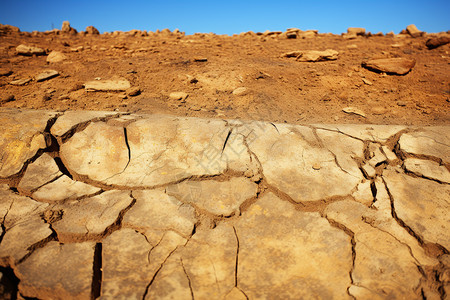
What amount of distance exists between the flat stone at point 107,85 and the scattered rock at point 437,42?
477cm

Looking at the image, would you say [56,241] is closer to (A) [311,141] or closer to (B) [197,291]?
(B) [197,291]

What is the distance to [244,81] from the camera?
3.04 m

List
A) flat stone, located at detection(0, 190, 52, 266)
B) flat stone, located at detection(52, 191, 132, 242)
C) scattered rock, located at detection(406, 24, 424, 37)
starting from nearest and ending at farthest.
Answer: flat stone, located at detection(0, 190, 52, 266)
flat stone, located at detection(52, 191, 132, 242)
scattered rock, located at detection(406, 24, 424, 37)

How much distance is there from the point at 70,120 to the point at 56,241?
1.03m

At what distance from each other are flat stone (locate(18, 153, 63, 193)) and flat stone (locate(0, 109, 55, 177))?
0.24 feet

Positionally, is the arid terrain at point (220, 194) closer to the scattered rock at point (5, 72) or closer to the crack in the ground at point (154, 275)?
the crack in the ground at point (154, 275)

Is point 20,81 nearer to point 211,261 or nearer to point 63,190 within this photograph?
point 63,190

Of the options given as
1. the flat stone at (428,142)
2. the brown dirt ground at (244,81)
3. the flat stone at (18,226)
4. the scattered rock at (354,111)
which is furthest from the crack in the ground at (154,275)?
the scattered rock at (354,111)

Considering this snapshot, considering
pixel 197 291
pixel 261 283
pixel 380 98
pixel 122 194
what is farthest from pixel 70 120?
pixel 380 98

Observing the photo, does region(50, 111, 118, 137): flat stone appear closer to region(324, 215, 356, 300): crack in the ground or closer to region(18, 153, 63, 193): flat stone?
region(18, 153, 63, 193): flat stone

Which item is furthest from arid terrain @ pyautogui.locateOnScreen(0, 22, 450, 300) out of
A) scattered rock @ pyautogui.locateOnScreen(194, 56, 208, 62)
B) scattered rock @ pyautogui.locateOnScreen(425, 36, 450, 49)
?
scattered rock @ pyautogui.locateOnScreen(425, 36, 450, 49)

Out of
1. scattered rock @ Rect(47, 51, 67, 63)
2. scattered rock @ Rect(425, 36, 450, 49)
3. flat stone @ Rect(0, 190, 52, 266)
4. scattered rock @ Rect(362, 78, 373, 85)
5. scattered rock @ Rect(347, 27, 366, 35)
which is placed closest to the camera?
flat stone @ Rect(0, 190, 52, 266)

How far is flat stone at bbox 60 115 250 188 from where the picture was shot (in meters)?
1.60

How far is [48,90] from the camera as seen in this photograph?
8.89 feet
